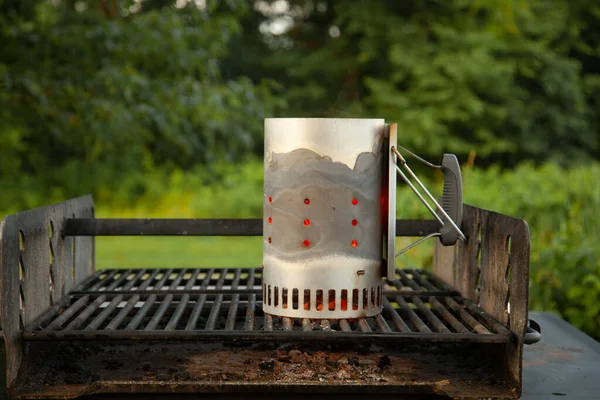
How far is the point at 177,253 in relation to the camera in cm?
818

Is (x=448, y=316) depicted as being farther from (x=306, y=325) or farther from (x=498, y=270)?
(x=306, y=325)

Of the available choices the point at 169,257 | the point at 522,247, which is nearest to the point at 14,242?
the point at 522,247

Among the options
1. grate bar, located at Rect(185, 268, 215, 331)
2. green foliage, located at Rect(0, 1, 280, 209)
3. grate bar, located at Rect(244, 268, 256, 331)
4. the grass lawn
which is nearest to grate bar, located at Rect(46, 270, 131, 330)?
grate bar, located at Rect(185, 268, 215, 331)

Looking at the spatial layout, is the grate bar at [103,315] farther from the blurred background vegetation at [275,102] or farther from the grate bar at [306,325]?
the blurred background vegetation at [275,102]

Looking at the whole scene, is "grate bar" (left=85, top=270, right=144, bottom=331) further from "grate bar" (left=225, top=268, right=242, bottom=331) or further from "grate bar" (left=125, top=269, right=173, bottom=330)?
"grate bar" (left=225, top=268, right=242, bottom=331)

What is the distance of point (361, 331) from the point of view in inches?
74.3

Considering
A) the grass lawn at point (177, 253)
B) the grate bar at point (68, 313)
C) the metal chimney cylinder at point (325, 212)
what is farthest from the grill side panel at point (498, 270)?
the grass lawn at point (177, 253)

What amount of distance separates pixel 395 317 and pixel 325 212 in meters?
0.38

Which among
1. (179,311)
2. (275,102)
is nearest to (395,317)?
(179,311)

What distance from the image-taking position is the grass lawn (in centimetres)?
745

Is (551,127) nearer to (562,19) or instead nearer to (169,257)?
(562,19)

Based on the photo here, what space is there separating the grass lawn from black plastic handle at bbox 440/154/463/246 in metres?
5.15

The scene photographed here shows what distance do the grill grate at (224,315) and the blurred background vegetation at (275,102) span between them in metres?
0.64

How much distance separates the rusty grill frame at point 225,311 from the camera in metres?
1.83
